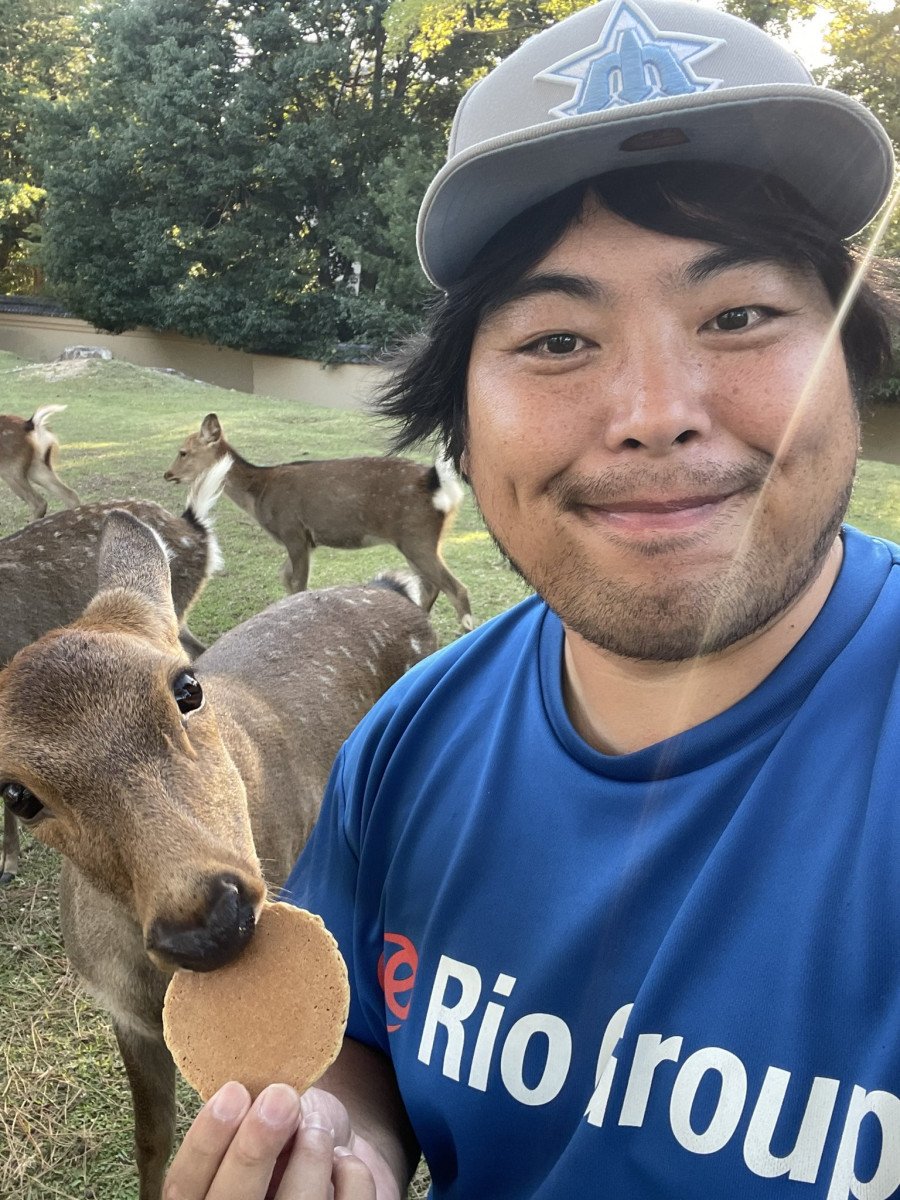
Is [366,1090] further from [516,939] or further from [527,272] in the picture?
[527,272]

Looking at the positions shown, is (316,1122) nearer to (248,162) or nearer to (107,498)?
(107,498)

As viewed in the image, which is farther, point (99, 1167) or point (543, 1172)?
point (99, 1167)

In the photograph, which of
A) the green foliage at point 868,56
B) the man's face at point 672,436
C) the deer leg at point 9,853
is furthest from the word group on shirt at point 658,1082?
the green foliage at point 868,56

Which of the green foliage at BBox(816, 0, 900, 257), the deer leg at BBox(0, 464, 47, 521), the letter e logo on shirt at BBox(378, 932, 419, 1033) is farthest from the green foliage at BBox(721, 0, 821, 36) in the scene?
the letter e logo on shirt at BBox(378, 932, 419, 1033)

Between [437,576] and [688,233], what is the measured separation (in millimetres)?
5799

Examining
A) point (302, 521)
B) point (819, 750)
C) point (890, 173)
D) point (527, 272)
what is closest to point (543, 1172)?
point (819, 750)

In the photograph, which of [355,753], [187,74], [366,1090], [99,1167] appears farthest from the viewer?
[187,74]

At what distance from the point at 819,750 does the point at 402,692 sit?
0.71 meters

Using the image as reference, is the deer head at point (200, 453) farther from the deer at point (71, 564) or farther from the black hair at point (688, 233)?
the black hair at point (688, 233)

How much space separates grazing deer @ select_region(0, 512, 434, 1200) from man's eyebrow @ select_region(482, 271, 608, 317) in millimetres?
970

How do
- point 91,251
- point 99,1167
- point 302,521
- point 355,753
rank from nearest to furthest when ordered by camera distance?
1. point 355,753
2. point 99,1167
3. point 302,521
4. point 91,251

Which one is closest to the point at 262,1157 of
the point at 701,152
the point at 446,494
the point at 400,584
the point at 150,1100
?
the point at 701,152

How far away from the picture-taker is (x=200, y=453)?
9133mm

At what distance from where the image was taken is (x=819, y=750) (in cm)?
116
